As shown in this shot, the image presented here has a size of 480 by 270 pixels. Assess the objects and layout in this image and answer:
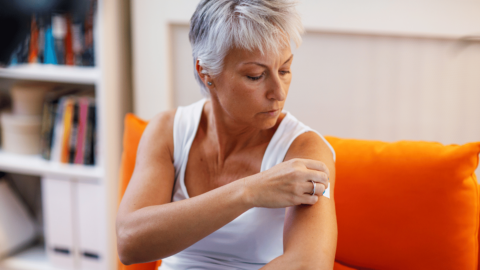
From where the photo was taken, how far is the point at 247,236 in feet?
3.58

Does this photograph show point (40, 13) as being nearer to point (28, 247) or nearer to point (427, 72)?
point (28, 247)

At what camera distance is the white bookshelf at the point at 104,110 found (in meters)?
1.76

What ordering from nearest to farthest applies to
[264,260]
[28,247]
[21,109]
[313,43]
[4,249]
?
1. [264,260]
2. [313,43]
3. [21,109]
4. [4,249]
5. [28,247]

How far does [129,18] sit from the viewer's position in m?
1.90

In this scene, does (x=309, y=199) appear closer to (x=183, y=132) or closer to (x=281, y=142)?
(x=281, y=142)

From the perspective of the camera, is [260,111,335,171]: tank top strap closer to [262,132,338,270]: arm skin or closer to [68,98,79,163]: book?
[262,132,338,270]: arm skin

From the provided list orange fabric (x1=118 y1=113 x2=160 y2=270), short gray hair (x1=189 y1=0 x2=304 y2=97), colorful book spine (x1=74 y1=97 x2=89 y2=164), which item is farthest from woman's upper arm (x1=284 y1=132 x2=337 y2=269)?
colorful book spine (x1=74 y1=97 x2=89 y2=164)

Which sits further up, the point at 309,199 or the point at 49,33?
the point at 49,33

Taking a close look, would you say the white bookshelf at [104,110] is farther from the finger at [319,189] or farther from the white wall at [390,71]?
the finger at [319,189]

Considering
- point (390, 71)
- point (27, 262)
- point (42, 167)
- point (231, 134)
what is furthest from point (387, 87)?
point (27, 262)

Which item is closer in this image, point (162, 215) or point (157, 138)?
point (162, 215)

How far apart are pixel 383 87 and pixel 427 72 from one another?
15 centimetres

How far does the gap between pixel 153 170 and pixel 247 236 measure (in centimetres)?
30

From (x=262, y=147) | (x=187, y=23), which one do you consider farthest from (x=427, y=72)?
(x=187, y=23)
